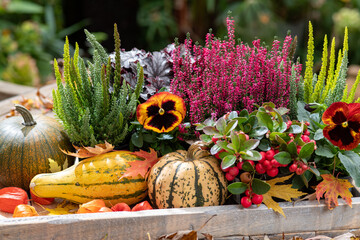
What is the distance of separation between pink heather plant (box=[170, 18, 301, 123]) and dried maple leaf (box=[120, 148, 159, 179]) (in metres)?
0.21

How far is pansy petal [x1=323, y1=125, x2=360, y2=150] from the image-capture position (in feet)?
4.11

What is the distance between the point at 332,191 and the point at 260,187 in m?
0.27

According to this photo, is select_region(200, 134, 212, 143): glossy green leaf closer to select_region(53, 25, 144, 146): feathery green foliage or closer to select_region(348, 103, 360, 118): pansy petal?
select_region(53, 25, 144, 146): feathery green foliage

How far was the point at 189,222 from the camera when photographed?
1274 mm

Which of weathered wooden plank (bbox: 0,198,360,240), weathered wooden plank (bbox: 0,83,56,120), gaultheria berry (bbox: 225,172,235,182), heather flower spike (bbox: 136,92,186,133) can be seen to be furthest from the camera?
weathered wooden plank (bbox: 0,83,56,120)

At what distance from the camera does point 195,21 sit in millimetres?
6188

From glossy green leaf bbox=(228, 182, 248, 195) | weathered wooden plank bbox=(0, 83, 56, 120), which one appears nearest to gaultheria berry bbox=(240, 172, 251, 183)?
glossy green leaf bbox=(228, 182, 248, 195)

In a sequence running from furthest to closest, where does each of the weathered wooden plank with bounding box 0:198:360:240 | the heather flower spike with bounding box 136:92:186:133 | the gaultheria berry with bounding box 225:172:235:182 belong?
the heather flower spike with bounding box 136:92:186:133 < the gaultheria berry with bounding box 225:172:235:182 < the weathered wooden plank with bounding box 0:198:360:240

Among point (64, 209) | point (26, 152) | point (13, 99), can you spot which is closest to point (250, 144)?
point (64, 209)

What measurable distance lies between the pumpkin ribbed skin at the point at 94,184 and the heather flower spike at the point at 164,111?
7.2 inches

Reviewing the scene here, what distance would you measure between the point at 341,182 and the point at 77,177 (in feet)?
3.21

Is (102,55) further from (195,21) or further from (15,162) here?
(195,21)

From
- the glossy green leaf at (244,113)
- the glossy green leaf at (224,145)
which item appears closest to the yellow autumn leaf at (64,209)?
the glossy green leaf at (224,145)

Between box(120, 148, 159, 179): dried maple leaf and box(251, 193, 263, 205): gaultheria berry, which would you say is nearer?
box(251, 193, 263, 205): gaultheria berry
